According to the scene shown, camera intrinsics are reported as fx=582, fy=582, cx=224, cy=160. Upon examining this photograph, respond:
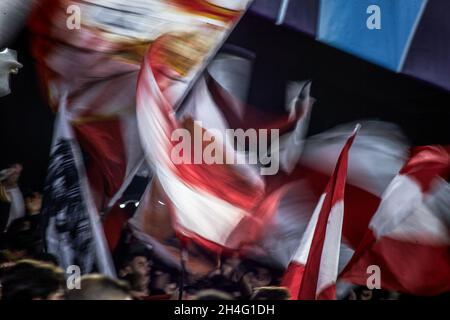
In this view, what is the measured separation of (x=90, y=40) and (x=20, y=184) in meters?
0.80

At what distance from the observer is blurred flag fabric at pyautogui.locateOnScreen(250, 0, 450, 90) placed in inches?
117

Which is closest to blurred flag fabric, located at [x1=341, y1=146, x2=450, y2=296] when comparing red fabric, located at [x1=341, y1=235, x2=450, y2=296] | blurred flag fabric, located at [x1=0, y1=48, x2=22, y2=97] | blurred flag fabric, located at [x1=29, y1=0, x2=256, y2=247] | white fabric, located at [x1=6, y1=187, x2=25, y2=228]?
red fabric, located at [x1=341, y1=235, x2=450, y2=296]

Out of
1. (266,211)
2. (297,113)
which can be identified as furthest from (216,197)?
(297,113)

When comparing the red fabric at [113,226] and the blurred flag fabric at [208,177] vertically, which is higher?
the blurred flag fabric at [208,177]

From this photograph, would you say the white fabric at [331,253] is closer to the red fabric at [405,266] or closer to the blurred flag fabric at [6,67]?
the red fabric at [405,266]

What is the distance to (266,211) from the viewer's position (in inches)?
116

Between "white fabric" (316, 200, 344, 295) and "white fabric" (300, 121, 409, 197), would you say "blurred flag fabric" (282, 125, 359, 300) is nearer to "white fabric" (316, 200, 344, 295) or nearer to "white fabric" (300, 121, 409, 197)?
"white fabric" (316, 200, 344, 295)

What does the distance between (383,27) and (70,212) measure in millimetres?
1849

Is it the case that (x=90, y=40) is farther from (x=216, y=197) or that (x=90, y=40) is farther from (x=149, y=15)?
(x=216, y=197)

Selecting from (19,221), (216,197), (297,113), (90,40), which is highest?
(90,40)

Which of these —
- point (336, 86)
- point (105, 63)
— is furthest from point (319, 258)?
point (105, 63)

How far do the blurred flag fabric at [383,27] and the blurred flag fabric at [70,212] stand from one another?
117 cm

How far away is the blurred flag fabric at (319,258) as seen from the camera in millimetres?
2938

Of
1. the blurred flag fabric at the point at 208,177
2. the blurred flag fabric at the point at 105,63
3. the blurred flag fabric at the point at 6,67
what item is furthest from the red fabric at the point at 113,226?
the blurred flag fabric at the point at 6,67
